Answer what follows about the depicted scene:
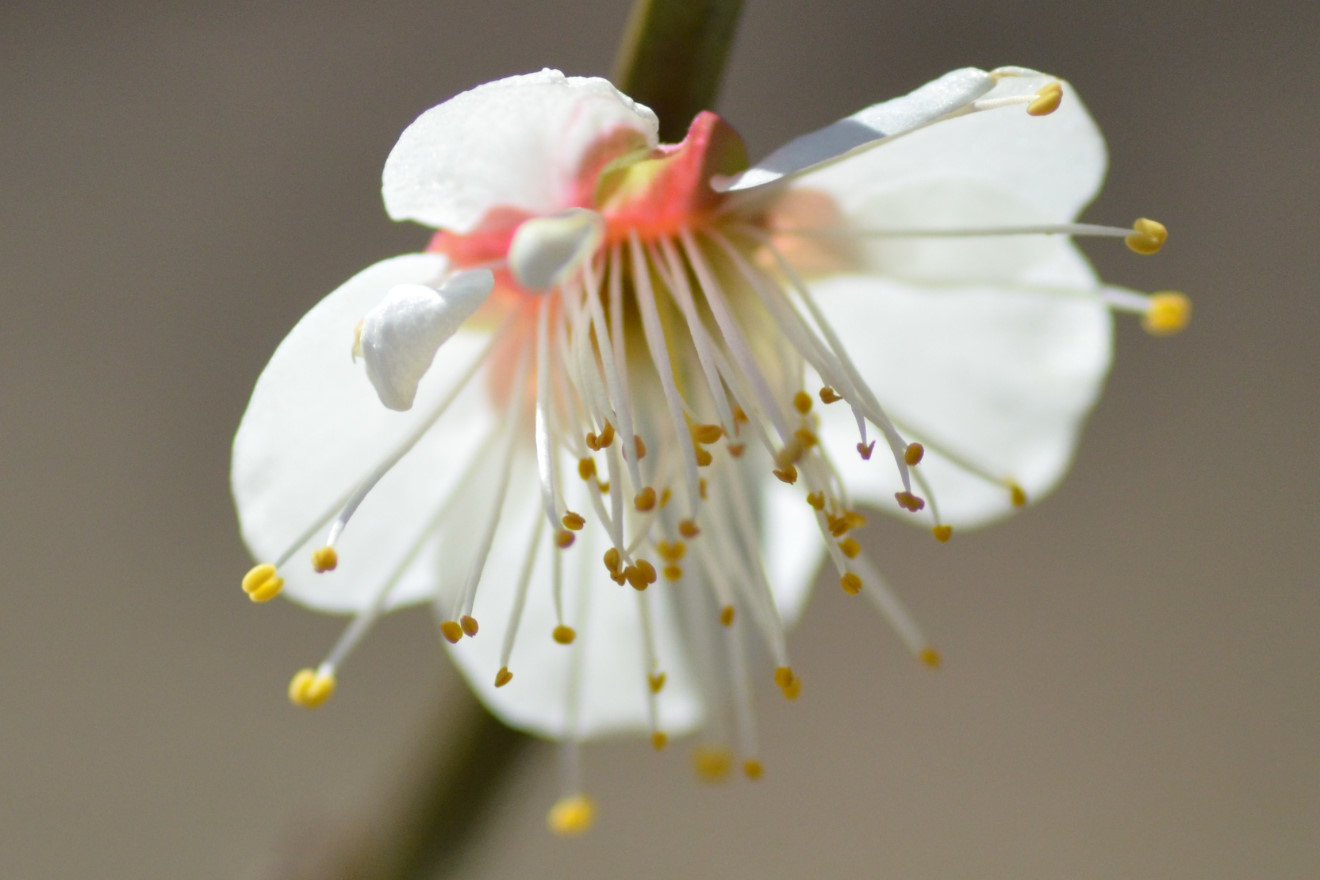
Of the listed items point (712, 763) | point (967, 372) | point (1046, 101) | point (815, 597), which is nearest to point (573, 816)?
point (712, 763)

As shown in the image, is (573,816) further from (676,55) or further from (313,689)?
(676,55)

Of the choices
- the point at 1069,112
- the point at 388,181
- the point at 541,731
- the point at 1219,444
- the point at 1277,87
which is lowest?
the point at 1219,444

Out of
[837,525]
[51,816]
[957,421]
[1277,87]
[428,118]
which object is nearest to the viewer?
[428,118]

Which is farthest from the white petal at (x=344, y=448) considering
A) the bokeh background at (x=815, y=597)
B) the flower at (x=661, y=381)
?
the bokeh background at (x=815, y=597)

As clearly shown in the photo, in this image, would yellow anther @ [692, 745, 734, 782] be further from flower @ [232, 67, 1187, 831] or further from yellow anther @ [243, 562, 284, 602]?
yellow anther @ [243, 562, 284, 602]

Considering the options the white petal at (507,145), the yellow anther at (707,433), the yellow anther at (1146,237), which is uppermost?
the white petal at (507,145)

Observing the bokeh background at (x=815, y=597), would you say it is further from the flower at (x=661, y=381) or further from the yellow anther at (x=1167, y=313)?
the yellow anther at (x=1167, y=313)

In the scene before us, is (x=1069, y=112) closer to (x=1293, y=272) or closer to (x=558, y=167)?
(x=558, y=167)


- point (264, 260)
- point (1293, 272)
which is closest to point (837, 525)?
point (264, 260)
